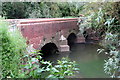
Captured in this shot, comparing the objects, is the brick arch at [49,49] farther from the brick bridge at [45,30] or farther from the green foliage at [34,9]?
the green foliage at [34,9]

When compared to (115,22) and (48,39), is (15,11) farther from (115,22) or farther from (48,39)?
(115,22)

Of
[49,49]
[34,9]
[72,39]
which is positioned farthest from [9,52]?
[72,39]

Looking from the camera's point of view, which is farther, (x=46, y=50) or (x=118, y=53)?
(x=46, y=50)

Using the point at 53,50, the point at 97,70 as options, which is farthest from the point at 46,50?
the point at 97,70

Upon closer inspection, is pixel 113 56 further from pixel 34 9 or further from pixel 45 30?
pixel 34 9

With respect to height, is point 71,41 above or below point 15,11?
below

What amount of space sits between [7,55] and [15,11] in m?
8.80

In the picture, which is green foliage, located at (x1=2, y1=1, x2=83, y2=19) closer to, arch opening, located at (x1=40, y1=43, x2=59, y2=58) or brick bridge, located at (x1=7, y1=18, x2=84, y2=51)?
brick bridge, located at (x1=7, y1=18, x2=84, y2=51)

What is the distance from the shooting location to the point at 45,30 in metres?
6.80

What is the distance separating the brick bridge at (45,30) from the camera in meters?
5.23

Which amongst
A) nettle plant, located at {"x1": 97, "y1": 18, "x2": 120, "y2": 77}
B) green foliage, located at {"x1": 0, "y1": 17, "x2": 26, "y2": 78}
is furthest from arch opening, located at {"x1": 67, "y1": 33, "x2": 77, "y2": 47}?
nettle plant, located at {"x1": 97, "y1": 18, "x2": 120, "y2": 77}

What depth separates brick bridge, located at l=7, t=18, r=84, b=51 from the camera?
17.1 feet

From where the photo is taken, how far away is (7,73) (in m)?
2.79

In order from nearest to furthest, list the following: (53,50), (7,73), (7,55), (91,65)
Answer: (7,73) → (7,55) → (91,65) → (53,50)
